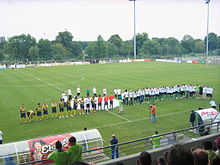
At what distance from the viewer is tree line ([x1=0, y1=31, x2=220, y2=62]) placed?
84.3m

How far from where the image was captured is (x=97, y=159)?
10.3 m

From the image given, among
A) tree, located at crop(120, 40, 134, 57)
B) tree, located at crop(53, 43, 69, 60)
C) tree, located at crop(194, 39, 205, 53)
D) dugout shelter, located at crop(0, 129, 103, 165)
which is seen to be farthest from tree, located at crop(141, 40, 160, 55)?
dugout shelter, located at crop(0, 129, 103, 165)

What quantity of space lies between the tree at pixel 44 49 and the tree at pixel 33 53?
8.74 ft

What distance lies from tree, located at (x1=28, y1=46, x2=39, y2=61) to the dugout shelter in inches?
3001

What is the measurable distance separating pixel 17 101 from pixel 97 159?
1714cm

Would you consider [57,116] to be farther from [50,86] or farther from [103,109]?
[50,86]

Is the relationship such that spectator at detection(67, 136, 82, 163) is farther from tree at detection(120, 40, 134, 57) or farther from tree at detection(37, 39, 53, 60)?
tree at detection(120, 40, 134, 57)

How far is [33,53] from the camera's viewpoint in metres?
82.7

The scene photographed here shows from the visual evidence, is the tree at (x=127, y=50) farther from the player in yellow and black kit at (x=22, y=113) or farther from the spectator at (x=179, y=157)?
the spectator at (x=179, y=157)

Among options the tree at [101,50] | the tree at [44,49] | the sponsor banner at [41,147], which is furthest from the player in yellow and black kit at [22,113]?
the tree at [101,50]

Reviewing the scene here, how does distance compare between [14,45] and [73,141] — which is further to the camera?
[14,45]

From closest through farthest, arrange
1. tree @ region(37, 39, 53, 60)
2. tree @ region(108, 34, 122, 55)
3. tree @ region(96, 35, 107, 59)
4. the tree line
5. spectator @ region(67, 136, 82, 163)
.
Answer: spectator @ region(67, 136, 82, 163), the tree line, tree @ region(37, 39, 53, 60), tree @ region(96, 35, 107, 59), tree @ region(108, 34, 122, 55)

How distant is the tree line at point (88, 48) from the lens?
277ft

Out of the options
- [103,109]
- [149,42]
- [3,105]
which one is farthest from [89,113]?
[149,42]
